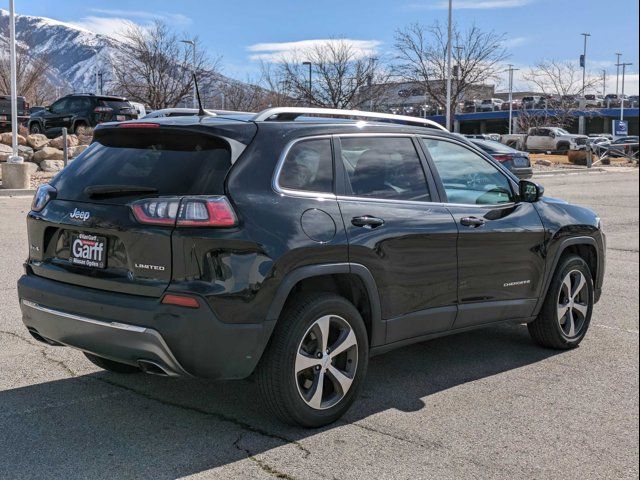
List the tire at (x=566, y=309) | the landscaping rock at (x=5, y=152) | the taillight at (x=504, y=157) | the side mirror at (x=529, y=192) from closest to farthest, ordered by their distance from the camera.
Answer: the side mirror at (x=529, y=192) < the tire at (x=566, y=309) < the taillight at (x=504, y=157) < the landscaping rock at (x=5, y=152)

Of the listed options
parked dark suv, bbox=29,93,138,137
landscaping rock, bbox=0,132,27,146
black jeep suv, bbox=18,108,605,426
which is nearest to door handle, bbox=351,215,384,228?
black jeep suv, bbox=18,108,605,426

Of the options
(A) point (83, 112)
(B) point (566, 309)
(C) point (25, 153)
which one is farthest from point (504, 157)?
(A) point (83, 112)

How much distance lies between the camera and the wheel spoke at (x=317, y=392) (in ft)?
13.3

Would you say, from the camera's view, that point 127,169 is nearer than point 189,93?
Yes

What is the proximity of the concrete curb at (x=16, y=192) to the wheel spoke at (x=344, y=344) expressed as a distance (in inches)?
570

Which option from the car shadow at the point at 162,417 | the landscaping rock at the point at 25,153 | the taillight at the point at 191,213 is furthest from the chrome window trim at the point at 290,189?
the landscaping rock at the point at 25,153

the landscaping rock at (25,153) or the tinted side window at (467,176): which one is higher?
the landscaping rock at (25,153)

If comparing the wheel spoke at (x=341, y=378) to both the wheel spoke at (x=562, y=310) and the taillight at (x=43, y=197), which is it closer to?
the taillight at (x=43, y=197)

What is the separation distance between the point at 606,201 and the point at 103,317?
56.3ft

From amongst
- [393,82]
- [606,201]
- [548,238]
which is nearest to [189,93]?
[393,82]

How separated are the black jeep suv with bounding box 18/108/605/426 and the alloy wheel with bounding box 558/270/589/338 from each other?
0.88m

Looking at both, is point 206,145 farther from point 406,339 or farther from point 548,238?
point 548,238

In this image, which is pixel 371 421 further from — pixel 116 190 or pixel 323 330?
pixel 116 190

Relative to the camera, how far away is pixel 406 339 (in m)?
4.61
